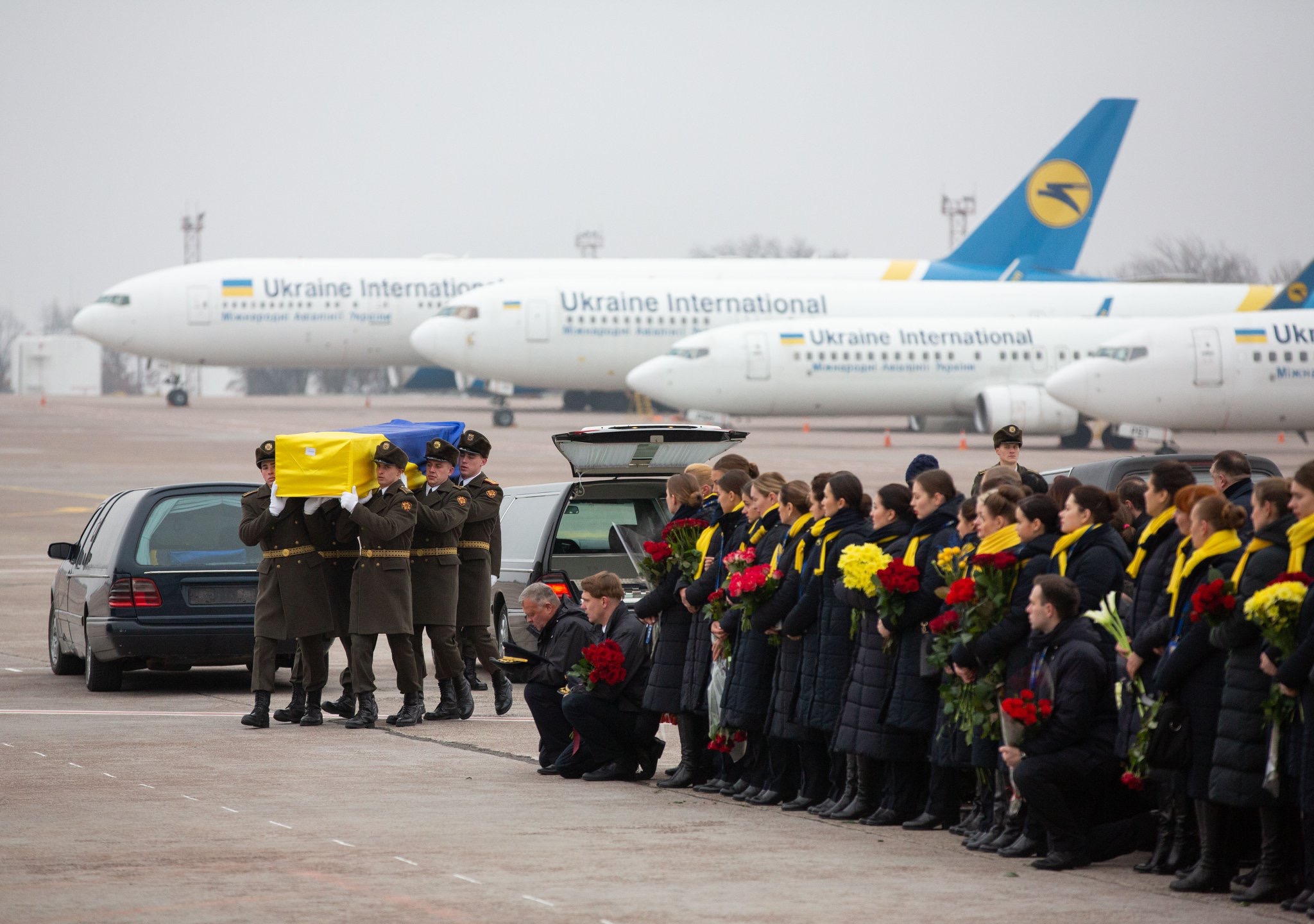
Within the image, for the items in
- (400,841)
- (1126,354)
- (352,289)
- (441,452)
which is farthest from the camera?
(352,289)

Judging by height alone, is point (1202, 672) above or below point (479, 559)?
below

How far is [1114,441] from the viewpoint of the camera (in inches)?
1773

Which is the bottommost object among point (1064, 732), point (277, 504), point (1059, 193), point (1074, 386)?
point (1064, 732)

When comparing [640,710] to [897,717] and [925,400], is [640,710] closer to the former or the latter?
[897,717]

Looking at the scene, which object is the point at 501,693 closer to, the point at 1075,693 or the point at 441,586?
the point at 441,586

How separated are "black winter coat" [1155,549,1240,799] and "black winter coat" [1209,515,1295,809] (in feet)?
0.24

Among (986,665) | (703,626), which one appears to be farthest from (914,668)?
(703,626)

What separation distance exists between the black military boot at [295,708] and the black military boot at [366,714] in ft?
1.29

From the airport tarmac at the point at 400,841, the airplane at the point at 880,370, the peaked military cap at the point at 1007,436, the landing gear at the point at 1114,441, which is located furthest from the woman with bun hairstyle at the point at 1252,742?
the landing gear at the point at 1114,441

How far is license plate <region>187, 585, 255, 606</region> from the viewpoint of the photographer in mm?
12023

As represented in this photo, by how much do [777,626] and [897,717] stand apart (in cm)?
96

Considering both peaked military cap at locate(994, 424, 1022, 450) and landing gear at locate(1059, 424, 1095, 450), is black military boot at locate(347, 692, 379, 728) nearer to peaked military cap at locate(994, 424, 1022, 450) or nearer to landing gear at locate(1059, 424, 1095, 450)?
peaked military cap at locate(994, 424, 1022, 450)

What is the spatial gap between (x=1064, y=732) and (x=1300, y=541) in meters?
1.28

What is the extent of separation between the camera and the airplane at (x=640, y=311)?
47375mm
